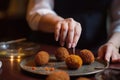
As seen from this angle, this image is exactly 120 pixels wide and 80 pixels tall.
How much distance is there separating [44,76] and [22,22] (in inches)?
61.5

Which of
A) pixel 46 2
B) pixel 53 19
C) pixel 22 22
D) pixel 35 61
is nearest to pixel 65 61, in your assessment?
pixel 35 61

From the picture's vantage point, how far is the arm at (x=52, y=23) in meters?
0.85

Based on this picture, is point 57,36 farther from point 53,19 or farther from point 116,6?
point 116,6

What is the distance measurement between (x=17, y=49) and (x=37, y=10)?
344mm

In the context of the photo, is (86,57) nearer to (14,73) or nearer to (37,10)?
(14,73)

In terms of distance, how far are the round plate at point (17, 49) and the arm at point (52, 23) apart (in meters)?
0.09

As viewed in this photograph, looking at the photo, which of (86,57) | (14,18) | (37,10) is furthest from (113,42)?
(14,18)

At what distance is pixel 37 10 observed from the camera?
126 centimetres

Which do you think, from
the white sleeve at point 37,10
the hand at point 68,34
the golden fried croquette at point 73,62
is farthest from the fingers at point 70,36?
the white sleeve at point 37,10

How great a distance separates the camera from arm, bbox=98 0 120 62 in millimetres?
874

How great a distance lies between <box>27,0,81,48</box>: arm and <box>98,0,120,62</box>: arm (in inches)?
3.9

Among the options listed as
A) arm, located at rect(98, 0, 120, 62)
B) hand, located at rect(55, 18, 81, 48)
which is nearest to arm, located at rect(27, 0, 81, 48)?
hand, located at rect(55, 18, 81, 48)

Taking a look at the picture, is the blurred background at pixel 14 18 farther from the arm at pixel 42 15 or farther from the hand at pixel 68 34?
the hand at pixel 68 34

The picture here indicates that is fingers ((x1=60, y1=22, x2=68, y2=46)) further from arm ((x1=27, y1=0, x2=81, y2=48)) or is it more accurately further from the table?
the table
